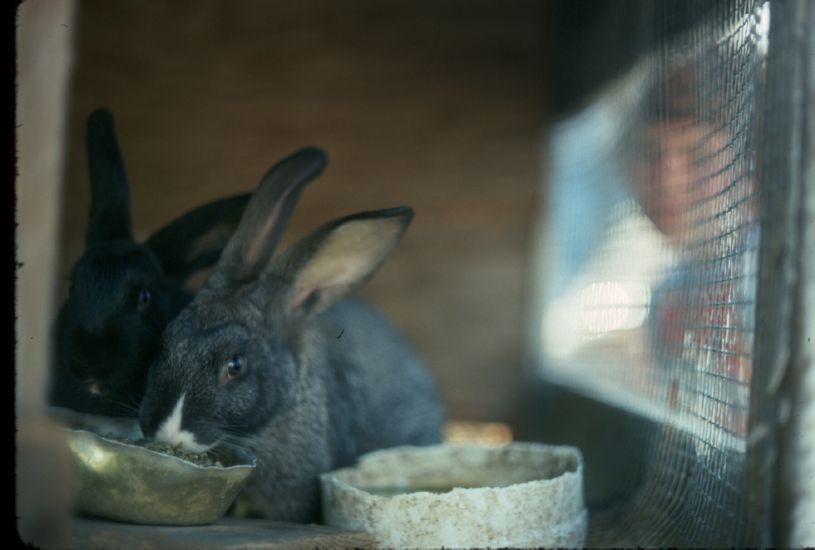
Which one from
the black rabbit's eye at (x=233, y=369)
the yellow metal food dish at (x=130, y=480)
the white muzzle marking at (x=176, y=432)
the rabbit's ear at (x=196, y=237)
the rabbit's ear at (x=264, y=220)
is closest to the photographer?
the yellow metal food dish at (x=130, y=480)

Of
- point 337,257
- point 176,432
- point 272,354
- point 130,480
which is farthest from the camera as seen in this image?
point 337,257

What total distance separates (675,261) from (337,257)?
1011 millimetres

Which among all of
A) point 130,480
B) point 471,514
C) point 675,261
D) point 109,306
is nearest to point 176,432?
point 130,480

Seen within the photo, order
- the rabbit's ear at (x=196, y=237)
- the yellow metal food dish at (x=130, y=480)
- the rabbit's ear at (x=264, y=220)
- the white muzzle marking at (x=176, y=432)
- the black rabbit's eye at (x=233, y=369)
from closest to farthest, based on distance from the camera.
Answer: the yellow metal food dish at (x=130, y=480) < the white muzzle marking at (x=176, y=432) < the black rabbit's eye at (x=233, y=369) < the rabbit's ear at (x=264, y=220) < the rabbit's ear at (x=196, y=237)

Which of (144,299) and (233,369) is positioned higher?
(144,299)

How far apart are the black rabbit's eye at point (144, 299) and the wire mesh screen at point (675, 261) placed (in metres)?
1.32

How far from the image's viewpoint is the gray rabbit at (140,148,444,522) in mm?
1997

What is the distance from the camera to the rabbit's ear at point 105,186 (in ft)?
7.52

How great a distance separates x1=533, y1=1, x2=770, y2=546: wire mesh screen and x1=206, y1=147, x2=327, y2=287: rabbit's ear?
103 cm

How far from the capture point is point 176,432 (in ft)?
6.36

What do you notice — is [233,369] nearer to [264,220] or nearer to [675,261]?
[264,220]

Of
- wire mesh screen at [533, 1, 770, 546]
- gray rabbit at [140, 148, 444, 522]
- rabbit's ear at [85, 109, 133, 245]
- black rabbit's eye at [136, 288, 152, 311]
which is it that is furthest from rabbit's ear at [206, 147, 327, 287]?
wire mesh screen at [533, 1, 770, 546]

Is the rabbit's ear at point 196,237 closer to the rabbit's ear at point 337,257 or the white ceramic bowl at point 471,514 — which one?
the rabbit's ear at point 337,257

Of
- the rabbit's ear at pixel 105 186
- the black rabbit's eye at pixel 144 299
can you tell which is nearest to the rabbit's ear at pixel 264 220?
the black rabbit's eye at pixel 144 299
